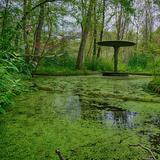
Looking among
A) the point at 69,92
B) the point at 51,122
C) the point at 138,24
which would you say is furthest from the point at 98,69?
the point at 138,24

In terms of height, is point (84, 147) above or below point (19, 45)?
below

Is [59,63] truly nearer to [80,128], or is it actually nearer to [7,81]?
[80,128]

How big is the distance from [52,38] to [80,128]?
933cm

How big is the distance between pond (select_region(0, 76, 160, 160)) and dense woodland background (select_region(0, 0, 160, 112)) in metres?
0.30

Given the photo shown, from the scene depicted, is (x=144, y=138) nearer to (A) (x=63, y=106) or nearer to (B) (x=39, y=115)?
(B) (x=39, y=115)

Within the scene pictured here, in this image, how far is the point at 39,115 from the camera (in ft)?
11.6

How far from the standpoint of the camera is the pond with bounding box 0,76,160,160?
2.32m

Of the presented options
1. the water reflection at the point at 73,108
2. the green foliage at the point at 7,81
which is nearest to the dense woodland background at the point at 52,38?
the green foliage at the point at 7,81

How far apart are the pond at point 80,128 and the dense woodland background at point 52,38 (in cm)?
30

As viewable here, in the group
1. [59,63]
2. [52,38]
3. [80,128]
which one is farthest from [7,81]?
[59,63]

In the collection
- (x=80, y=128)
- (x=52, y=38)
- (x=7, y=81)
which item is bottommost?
(x=80, y=128)

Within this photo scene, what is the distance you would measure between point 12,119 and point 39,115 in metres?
0.38

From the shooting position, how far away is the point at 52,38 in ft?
39.6

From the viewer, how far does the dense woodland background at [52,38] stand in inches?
128
